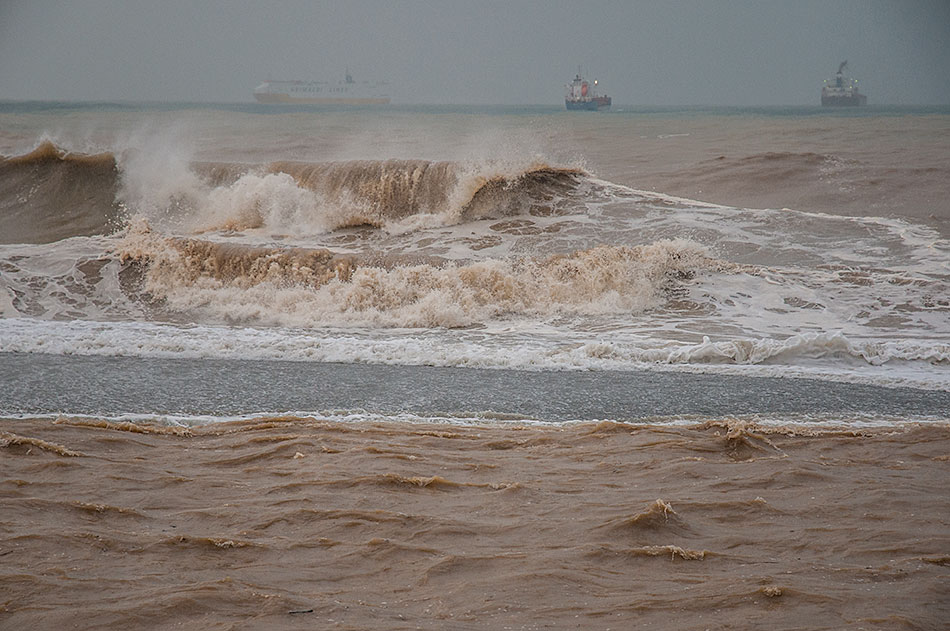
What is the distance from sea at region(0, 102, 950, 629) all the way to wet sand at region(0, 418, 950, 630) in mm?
15

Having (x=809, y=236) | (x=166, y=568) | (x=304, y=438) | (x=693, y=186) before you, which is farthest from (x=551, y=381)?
(x=693, y=186)

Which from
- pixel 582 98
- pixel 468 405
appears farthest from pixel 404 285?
pixel 582 98

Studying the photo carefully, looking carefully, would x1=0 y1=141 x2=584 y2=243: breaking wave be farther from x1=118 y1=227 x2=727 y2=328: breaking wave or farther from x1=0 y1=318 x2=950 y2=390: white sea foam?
x1=0 y1=318 x2=950 y2=390: white sea foam

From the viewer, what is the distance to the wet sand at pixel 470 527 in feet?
7.16

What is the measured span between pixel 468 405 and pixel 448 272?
3.70 meters

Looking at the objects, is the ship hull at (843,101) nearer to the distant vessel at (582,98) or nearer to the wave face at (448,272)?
the distant vessel at (582,98)

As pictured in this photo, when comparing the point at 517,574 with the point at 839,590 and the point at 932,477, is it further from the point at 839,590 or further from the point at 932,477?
the point at 932,477

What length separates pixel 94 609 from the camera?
84.2 inches

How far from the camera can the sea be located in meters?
2.34

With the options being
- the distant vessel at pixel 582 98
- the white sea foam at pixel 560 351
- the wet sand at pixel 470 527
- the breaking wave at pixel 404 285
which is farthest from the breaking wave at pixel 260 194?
the distant vessel at pixel 582 98

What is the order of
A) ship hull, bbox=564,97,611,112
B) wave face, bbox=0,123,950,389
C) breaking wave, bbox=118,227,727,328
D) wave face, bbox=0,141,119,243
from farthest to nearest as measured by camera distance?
ship hull, bbox=564,97,611,112 < wave face, bbox=0,141,119,243 < breaking wave, bbox=118,227,727,328 < wave face, bbox=0,123,950,389

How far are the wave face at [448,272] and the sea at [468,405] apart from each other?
0.05 metres

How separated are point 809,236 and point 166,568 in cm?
1020

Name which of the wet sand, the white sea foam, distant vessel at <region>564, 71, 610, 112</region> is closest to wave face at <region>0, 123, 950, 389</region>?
the white sea foam
